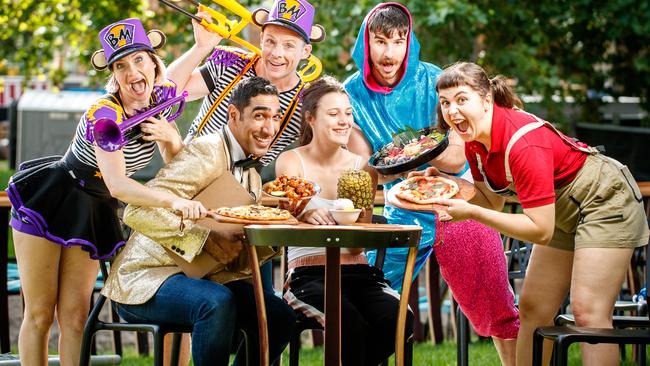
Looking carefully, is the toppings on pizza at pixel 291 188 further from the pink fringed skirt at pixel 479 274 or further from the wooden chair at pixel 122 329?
the pink fringed skirt at pixel 479 274

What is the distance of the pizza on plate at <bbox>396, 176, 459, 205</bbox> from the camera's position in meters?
4.15

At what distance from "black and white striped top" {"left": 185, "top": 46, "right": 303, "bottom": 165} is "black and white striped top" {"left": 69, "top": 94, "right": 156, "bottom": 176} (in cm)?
55

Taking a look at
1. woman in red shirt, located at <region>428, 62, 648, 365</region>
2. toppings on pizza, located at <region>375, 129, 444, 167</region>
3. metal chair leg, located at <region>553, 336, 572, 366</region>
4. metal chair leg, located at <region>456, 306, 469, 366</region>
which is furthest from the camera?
metal chair leg, located at <region>456, 306, 469, 366</region>

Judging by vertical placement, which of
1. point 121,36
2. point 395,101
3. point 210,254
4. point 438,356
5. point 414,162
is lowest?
point 438,356

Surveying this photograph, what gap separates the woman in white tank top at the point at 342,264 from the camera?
4.47 meters

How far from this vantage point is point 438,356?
6.48m

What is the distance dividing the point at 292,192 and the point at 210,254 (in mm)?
393

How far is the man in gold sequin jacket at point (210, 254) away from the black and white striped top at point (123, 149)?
0.65ft

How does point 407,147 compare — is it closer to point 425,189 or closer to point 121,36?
point 425,189

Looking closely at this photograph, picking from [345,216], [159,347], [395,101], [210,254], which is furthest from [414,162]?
[159,347]

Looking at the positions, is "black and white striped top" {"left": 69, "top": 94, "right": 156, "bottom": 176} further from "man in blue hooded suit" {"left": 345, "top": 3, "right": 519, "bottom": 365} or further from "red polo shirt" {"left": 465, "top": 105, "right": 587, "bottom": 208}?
"red polo shirt" {"left": 465, "top": 105, "right": 587, "bottom": 208}

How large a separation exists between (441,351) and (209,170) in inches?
108

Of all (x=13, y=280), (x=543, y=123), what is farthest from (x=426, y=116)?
(x=13, y=280)

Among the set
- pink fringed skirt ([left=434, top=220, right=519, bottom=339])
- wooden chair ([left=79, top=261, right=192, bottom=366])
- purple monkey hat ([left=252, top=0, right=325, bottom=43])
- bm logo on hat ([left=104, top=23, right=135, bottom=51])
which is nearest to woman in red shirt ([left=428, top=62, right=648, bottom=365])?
pink fringed skirt ([left=434, top=220, right=519, bottom=339])
